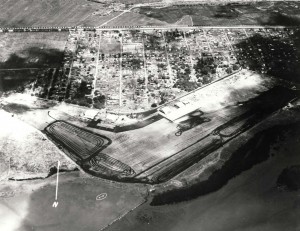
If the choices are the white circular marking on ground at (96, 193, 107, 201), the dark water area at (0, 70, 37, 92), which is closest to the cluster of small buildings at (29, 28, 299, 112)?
the dark water area at (0, 70, 37, 92)

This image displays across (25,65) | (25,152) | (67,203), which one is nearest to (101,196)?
(67,203)

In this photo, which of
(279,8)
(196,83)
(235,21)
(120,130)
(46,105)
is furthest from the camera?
(279,8)

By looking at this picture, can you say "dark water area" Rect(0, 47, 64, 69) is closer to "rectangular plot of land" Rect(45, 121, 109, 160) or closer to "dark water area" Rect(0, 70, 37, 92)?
"dark water area" Rect(0, 70, 37, 92)

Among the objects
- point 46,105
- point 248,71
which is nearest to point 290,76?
point 248,71

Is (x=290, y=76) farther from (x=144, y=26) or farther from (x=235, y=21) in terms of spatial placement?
(x=144, y=26)

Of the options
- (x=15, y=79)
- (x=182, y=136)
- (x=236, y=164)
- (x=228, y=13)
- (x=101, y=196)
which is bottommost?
(x=101, y=196)

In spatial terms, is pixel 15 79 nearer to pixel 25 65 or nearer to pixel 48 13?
pixel 25 65

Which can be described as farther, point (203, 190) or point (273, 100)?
point (273, 100)
